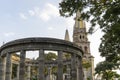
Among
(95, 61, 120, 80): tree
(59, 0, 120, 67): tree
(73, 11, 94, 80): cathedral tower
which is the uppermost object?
(73, 11, 94, 80): cathedral tower

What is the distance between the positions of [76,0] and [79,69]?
2378 cm

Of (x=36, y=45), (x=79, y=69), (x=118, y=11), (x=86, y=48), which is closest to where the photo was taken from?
(x=118, y=11)

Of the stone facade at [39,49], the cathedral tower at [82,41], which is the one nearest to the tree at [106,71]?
the stone facade at [39,49]

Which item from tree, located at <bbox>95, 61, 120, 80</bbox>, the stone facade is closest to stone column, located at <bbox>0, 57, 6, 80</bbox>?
the stone facade

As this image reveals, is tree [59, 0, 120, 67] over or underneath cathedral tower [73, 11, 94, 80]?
underneath

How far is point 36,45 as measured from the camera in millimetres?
35094

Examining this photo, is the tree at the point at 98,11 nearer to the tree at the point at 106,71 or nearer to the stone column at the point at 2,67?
the stone column at the point at 2,67

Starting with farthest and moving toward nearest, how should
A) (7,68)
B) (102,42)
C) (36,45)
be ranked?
(7,68), (36,45), (102,42)

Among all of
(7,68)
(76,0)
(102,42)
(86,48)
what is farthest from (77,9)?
(86,48)

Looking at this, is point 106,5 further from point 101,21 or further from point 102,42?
point 102,42

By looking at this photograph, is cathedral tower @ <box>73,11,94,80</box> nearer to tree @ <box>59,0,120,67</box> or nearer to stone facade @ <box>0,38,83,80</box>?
stone facade @ <box>0,38,83,80</box>

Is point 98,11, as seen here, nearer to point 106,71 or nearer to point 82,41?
point 106,71

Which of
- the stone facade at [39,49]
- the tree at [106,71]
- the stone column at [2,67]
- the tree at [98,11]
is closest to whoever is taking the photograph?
the tree at [98,11]

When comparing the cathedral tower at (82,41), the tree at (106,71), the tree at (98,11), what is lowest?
the tree at (106,71)
